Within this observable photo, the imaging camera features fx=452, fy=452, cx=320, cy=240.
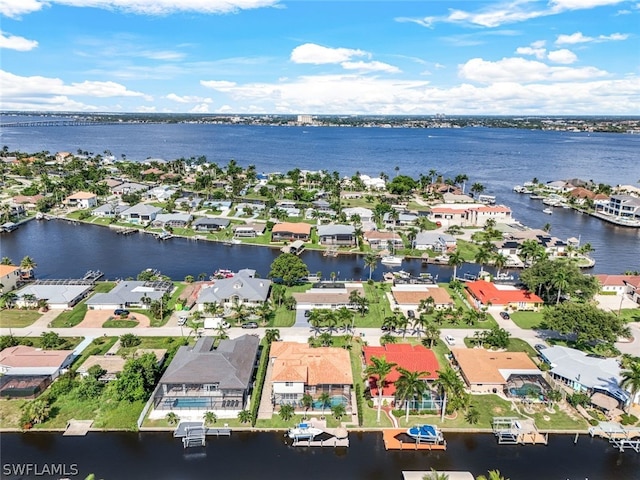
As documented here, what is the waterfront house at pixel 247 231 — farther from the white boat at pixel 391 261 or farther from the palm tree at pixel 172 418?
the palm tree at pixel 172 418

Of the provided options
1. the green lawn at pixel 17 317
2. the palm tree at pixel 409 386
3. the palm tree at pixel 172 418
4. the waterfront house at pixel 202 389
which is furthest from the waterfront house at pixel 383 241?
the green lawn at pixel 17 317

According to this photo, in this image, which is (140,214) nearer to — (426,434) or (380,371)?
(380,371)

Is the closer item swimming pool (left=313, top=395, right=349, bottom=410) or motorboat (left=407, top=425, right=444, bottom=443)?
motorboat (left=407, top=425, right=444, bottom=443)

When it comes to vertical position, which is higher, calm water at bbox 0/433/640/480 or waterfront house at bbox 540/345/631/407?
waterfront house at bbox 540/345/631/407

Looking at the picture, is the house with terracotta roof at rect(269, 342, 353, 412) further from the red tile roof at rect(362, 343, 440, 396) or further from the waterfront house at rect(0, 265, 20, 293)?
the waterfront house at rect(0, 265, 20, 293)

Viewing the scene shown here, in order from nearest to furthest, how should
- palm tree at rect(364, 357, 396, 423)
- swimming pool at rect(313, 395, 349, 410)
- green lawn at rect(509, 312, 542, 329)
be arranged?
1. palm tree at rect(364, 357, 396, 423)
2. swimming pool at rect(313, 395, 349, 410)
3. green lawn at rect(509, 312, 542, 329)

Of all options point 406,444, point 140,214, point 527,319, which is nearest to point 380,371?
point 406,444

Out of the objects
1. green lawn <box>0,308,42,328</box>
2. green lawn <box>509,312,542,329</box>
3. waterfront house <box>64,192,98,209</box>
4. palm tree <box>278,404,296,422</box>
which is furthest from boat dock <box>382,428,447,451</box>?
waterfront house <box>64,192,98,209</box>
